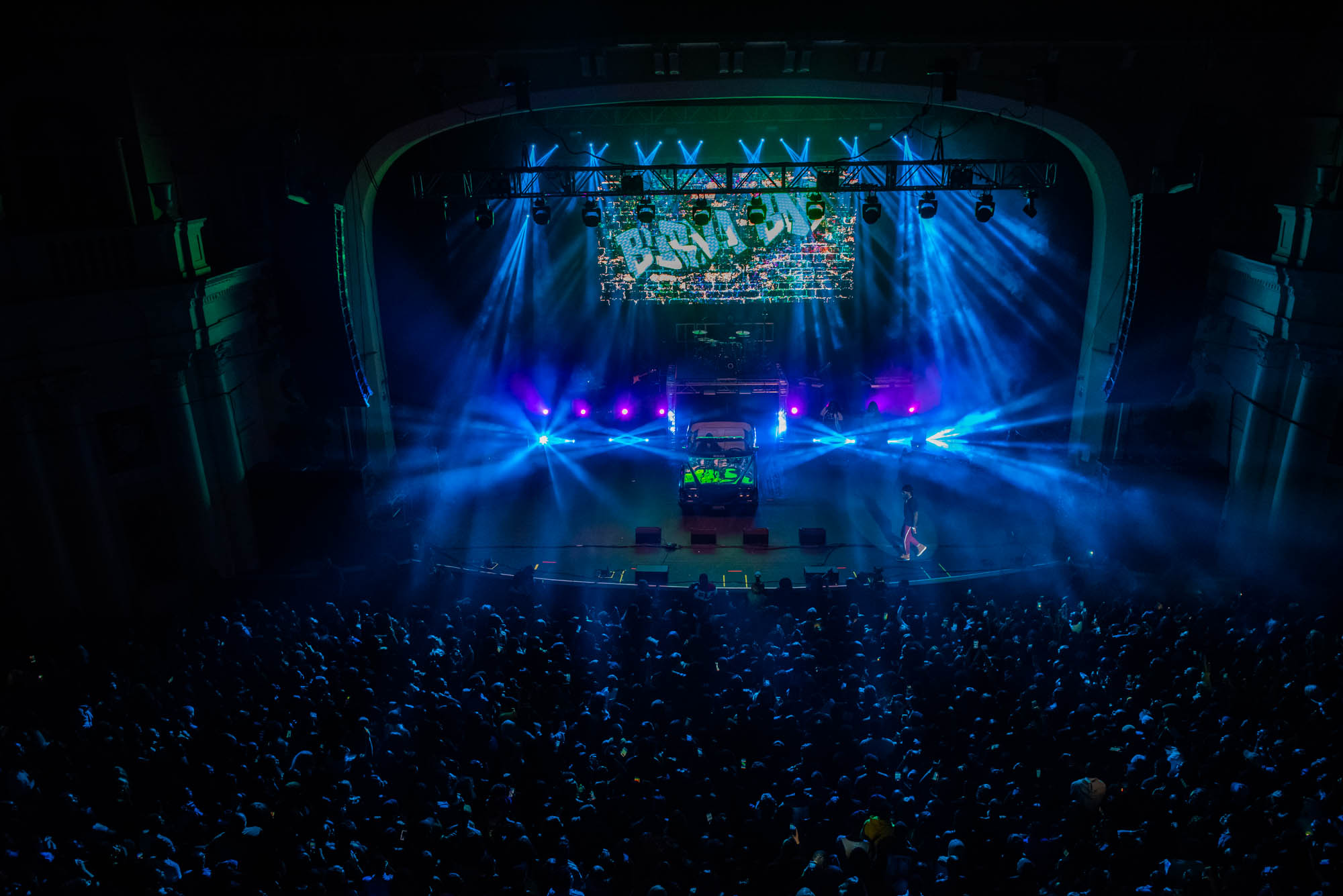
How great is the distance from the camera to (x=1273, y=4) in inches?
505

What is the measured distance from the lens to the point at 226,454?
1375cm

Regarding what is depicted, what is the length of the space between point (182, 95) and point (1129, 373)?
14880 millimetres

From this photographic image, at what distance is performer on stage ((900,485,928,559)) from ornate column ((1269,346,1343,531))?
17.2 ft

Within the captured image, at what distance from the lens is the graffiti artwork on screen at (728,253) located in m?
23.0

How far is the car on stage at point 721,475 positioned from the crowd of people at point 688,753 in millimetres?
6541

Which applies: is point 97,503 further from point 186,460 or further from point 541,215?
point 541,215

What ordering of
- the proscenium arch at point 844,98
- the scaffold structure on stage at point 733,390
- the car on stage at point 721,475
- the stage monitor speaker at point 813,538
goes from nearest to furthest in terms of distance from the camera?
the proscenium arch at point 844,98 → the stage monitor speaker at point 813,538 → the car on stage at point 721,475 → the scaffold structure on stage at point 733,390

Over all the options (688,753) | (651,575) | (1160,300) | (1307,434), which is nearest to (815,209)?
(1160,300)

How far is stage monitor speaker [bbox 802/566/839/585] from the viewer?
461 inches

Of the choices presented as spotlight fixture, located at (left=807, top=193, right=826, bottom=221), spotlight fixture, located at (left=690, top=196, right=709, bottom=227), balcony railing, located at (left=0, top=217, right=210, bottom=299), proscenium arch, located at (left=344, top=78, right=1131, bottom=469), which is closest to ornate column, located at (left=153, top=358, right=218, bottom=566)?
balcony railing, located at (left=0, top=217, right=210, bottom=299)

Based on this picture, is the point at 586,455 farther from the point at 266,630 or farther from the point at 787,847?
the point at 787,847

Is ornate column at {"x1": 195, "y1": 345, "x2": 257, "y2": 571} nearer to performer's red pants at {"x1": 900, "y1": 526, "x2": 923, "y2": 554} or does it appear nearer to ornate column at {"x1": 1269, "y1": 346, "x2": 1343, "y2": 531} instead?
performer's red pants at {"x1": 900, "y1": 526, "x2": 923, "y2": 554}

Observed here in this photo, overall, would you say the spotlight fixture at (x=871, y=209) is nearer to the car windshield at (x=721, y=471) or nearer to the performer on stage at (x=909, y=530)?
the performer on stage at (x=909, y=530)

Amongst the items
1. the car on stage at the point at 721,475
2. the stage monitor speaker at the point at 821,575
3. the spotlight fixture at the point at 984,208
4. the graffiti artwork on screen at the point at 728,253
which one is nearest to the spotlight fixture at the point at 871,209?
the spotlight fixture at the point at 984,208
